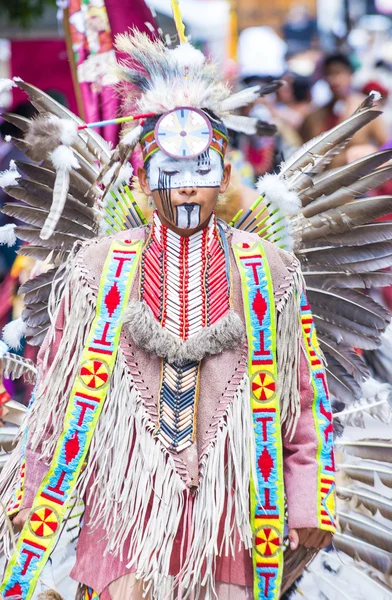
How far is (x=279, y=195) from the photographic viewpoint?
3734 millimetres

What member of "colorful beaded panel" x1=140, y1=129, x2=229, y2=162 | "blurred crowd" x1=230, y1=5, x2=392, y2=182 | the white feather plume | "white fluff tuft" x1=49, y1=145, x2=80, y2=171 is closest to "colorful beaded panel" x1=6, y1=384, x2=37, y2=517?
the white feather plume

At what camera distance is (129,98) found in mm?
3523

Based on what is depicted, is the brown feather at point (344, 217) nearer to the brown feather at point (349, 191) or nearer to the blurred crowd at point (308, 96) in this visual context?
the brown feather at point (349, 191)

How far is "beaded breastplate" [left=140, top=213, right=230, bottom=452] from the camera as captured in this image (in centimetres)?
321

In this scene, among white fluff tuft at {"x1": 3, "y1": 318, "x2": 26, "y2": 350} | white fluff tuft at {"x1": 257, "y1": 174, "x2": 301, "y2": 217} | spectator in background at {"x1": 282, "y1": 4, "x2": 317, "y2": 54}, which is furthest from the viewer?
spectator in background at {"x1": 282, "y1": 4, "x2": 317, "y2": 54}

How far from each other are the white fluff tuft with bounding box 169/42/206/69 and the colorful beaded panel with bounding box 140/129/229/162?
8.1 inches

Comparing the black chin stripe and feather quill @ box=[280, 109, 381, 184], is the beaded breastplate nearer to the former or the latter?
the black chin stripe

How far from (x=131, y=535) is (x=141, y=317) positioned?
0.60 metres

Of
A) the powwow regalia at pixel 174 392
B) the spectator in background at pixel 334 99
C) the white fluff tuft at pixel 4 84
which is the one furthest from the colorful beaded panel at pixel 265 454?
the spectator in background at pixel 334 99

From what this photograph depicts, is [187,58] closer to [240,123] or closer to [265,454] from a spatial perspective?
[240,123]

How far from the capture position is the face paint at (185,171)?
329 cm

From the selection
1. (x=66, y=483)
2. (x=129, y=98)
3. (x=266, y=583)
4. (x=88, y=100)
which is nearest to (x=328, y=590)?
(x=266, y=583)

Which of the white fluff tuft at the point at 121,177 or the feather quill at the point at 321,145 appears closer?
the white fluff tuft at the point at 121,177

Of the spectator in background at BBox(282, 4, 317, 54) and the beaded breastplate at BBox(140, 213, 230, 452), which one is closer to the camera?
the beaded breastplate at BBox(140, 213, 230, 452)
